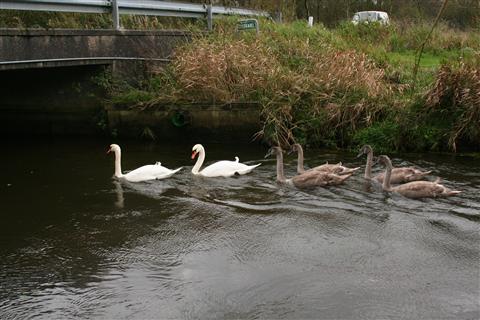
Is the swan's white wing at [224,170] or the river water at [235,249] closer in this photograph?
the river water at [235,249]

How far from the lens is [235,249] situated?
7.84 m

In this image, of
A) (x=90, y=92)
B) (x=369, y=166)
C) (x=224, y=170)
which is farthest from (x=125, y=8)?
(x=369, y=166)

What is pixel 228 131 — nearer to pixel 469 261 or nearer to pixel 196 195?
pixel 196 195

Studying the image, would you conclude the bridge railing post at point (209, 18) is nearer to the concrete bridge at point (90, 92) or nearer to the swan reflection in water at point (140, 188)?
the concrete bridge at point (90, 92)

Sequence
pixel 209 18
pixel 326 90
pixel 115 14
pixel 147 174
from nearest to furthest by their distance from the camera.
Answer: pixel 147 174 → pixel 326 90 → pixel 115 14 → pixel 209 18

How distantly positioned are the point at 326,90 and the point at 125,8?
5.85 metres

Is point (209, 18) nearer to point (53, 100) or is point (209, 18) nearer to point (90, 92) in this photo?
point (90, 92)

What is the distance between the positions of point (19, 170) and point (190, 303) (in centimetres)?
794

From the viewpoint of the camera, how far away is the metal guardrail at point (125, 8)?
13430 mm

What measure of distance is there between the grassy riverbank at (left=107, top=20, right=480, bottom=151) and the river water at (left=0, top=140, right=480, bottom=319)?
148cm

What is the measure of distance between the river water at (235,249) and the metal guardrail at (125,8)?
13.5 ft

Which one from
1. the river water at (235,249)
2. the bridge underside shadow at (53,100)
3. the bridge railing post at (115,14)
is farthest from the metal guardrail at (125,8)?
the river water at (235,249)

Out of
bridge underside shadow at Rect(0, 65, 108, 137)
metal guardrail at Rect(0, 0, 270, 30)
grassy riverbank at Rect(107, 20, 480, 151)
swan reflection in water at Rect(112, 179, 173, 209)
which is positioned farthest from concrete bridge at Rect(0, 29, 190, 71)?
swan reflection in water at Rect(112, 179, 173, 209)

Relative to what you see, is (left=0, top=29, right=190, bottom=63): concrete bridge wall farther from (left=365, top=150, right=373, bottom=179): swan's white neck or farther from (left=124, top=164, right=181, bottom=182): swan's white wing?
(left=365, top=150, right=373, bottom=179): swan's white neck
